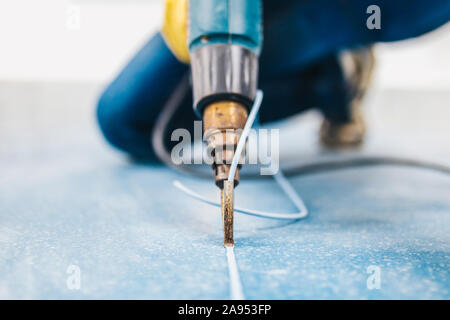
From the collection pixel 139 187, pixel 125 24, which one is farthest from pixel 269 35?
pixel 125 24

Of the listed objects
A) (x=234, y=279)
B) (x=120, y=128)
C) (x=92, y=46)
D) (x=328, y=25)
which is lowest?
(x=234, y=279)

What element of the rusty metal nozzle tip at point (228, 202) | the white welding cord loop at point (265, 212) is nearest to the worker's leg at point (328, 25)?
the white welding cord loop at point (265, 212)

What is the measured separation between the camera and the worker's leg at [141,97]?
74 cm

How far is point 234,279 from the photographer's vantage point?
0.30 meters

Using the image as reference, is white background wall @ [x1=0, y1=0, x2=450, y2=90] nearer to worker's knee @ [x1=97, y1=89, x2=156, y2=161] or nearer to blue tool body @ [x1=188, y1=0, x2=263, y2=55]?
worker's knee @ [x1=97, y1=89, x2=156, y2=161]

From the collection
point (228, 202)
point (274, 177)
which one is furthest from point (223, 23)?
point (274, 177)

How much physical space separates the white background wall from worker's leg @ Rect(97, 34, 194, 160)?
131cm

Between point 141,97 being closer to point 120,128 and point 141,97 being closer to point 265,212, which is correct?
point 120,128

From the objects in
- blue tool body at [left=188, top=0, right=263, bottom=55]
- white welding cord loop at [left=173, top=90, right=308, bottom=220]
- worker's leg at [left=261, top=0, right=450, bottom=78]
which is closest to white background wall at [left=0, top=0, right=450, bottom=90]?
worker's leg at [left=261, top=0, right=450, bottom=78]

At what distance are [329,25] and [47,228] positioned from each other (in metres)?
0.57

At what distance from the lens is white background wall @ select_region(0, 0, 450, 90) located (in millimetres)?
1956

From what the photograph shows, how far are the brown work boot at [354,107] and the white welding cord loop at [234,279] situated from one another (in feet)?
2.39

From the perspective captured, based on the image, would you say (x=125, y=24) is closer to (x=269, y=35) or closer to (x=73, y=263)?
(x=269, y=35)

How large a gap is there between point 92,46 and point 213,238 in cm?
207
